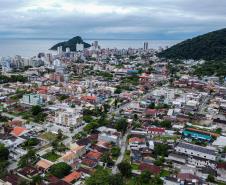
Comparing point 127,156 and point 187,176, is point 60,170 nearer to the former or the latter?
point 127,156

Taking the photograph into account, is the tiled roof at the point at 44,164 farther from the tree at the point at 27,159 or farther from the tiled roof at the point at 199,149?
the tiled roof at the point at 199,149

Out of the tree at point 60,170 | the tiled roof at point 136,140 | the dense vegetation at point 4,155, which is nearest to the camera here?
the tree at point 60,170

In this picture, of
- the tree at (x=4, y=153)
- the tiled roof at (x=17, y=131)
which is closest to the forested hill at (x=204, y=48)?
the tiled roof at (x=17, y=131)

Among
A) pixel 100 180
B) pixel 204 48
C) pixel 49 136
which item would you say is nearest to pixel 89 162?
pixel 100 180

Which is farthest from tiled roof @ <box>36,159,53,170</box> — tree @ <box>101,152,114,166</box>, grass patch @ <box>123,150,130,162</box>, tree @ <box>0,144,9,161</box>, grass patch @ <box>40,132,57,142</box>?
grass patch @ <box>123,150,130,162</box>

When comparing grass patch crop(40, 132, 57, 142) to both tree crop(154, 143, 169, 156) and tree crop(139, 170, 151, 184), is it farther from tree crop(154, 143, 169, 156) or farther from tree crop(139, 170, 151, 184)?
tree crop(139, 170, 151, 184)

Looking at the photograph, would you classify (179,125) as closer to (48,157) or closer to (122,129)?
(122,129)
